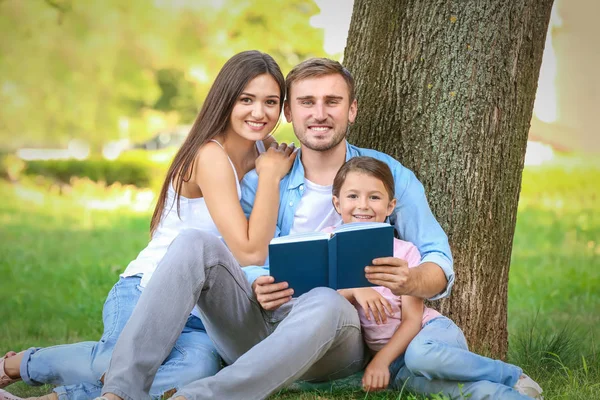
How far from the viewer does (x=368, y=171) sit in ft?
9.93

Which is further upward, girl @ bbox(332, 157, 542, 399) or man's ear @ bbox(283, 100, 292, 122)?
man's ear @ bbox(283, 100, 292, 122)

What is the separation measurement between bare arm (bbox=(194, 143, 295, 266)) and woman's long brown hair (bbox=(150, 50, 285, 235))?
0.07 m

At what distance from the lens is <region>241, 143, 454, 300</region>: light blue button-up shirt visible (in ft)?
9.98

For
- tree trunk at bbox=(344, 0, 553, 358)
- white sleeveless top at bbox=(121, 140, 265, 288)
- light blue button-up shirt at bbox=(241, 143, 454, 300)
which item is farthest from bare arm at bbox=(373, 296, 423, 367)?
white sleeveless top at bbox=(121, 140, 265, 288)

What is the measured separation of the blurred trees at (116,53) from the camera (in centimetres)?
1482

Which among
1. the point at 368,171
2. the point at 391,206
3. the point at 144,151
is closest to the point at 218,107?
the point at 368,171

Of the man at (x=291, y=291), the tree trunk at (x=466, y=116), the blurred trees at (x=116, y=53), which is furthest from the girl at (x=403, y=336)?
the blurred trees at (x=116, y=53)

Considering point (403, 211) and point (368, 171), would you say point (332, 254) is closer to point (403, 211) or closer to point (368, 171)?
point (368, 171)

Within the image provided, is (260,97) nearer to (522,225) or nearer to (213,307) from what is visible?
(213,307)

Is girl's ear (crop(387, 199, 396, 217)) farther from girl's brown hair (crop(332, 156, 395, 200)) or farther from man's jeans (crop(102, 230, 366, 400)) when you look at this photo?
man's jeans (crop(102, 230, 366, 400))

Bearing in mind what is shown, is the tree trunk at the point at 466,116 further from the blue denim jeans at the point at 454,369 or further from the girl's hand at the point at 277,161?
the blue denim jeans at the point at 454,369

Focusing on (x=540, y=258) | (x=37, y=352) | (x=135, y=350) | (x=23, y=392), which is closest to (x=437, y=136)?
(x=135, y=350)

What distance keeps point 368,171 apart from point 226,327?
33.5 inches

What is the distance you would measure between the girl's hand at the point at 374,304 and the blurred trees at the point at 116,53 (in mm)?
12380
